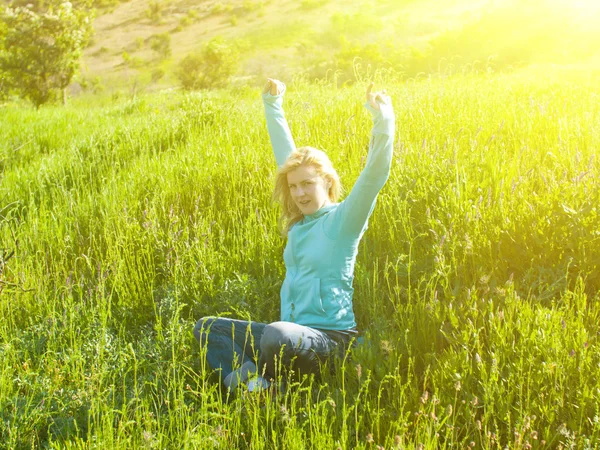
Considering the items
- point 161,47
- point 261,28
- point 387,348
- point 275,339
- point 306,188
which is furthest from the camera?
point 261,28

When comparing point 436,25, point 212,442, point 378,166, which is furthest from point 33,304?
point 436,25

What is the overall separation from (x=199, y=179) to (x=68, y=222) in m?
1.05

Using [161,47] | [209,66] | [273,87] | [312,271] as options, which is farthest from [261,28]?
[312,271]

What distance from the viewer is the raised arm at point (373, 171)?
2.79 meters

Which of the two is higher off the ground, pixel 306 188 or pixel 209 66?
pixel 209 66

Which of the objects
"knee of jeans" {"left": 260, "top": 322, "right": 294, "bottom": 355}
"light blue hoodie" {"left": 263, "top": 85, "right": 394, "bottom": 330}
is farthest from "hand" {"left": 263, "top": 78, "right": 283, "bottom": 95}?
"knee of jeans" {"left": 260, "top": 322, "right": 294, "bottom": 355}

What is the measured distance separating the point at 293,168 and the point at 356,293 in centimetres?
83

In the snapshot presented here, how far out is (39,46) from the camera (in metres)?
15.1

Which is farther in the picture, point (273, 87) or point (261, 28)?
point (261, 28)

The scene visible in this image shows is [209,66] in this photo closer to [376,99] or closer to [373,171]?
[376,99]

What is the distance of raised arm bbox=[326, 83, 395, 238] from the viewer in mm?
2787

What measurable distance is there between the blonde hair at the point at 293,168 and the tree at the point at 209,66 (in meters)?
14.4

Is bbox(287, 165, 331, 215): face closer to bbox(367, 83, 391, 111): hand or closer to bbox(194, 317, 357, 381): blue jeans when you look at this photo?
bbox(367, 83, 391, 111): hand

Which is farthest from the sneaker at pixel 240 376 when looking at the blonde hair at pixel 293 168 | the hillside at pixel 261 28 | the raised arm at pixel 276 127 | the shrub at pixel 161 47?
the shrub at pixel 161 47
